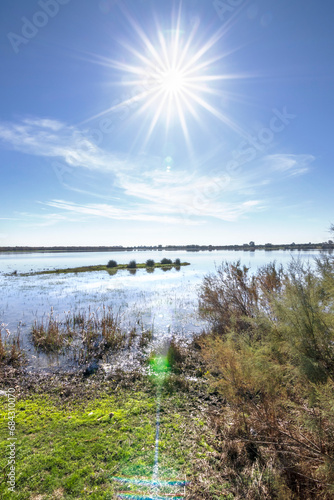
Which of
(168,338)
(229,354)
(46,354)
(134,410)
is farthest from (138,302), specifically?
(229,354)

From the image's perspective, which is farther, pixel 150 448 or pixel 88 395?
pixel 88 395

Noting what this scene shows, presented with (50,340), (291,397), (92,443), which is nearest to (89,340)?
(50,340)

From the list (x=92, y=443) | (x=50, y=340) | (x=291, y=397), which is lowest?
(x=50, y=340)

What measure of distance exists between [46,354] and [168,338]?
5.53 m

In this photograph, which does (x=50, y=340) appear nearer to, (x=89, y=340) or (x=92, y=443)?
(x=89, y=340)

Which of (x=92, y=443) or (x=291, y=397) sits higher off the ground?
(x=291, y=397)

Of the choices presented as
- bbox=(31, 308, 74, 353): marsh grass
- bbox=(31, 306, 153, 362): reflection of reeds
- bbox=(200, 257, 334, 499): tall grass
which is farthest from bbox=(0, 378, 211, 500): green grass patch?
bbox=(31, 308, 74, 353): marsh grass

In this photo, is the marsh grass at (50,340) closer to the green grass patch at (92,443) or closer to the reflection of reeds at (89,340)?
the reflection of reeds at (89,340)

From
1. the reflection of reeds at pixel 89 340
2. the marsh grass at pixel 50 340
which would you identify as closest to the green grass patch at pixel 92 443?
the reflection of reeds at pixel 89 340

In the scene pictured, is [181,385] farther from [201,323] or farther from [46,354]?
[201,323]

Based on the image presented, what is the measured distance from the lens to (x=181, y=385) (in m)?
7.64

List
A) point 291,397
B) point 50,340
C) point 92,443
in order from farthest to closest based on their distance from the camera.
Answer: point 50,340
point 92,443
point 291,397

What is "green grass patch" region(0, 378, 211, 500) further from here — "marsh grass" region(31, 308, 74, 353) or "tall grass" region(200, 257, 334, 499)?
"marsh grass" region(31, 308, 74, 353)

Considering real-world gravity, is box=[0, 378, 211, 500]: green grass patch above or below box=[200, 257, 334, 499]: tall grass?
below
